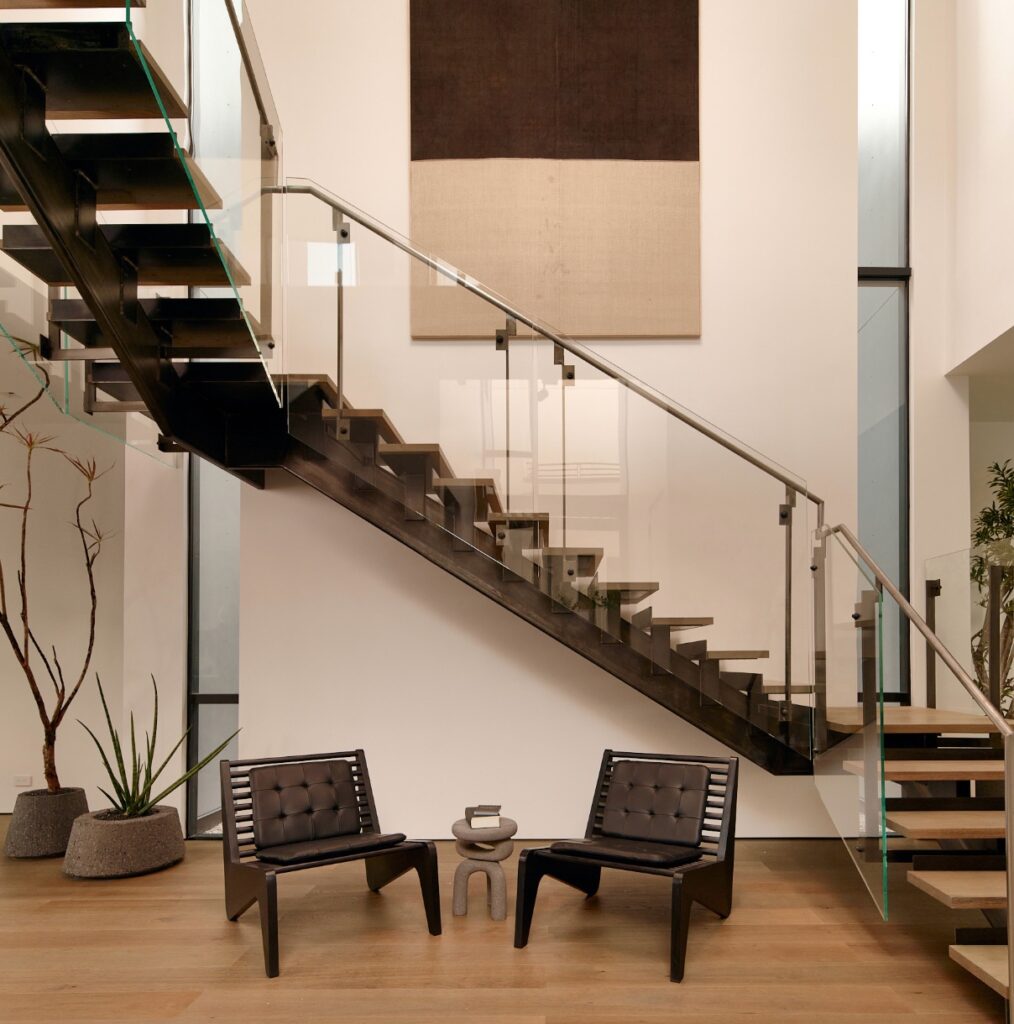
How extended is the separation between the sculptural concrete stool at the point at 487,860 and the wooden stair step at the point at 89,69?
3.38 m

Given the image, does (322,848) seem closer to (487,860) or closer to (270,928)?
(270,928)

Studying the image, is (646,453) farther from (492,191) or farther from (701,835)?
(492,191)

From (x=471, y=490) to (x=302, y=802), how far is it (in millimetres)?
1824

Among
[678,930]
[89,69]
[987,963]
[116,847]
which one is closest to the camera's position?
[89,69]

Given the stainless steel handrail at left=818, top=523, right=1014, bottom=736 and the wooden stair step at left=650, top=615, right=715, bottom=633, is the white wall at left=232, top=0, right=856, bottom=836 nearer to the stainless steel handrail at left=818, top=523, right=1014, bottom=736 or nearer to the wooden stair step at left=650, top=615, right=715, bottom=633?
the wooden stair step at left=650, top=615, right=715, bottom=633

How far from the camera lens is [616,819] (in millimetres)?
5008

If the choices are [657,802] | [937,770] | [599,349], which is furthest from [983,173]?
[657,802]

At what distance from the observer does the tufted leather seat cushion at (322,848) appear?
4.48m

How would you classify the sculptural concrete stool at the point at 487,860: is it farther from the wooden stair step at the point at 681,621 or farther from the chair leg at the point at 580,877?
the wooden stair step at the point at 681,621

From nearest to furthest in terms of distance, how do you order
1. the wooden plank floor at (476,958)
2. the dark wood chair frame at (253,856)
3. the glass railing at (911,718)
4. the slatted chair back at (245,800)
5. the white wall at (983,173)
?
the wooden plank floor at (476,958), the glass railing at (911,718), the dark wood chair frame at (253,856), the slatted chair back at (245,800), the white wall at (983,173)

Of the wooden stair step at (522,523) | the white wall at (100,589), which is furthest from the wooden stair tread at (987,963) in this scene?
the white wall at (100,589)

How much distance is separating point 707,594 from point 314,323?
8.42 ft

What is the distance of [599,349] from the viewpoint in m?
6.85

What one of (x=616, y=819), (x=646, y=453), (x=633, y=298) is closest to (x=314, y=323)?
(x=646, y=453)
